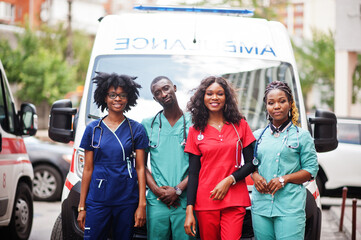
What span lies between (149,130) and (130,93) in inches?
13.7

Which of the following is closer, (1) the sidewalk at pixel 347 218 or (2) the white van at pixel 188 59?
(2) the white van at pixel 188 59

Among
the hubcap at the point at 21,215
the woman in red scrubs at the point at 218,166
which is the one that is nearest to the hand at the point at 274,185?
the woman in red scrubs at the point at 218,166

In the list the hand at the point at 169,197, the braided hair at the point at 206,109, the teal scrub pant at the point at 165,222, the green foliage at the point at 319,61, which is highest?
the green foliage at the point at 319,61

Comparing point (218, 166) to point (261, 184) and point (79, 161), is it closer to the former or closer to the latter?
point (261, 184)

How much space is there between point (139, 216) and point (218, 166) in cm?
71

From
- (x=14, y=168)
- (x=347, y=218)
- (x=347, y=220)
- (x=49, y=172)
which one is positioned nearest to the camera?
(x=14, y=168)

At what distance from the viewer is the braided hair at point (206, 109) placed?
455 centimetres

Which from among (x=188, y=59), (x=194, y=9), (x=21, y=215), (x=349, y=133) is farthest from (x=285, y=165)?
(x=349, y=133)

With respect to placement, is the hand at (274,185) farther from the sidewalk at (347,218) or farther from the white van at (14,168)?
the sidewalk at (347,218)

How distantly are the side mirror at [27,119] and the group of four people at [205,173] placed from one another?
2874 mm

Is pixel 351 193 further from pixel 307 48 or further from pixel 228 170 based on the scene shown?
pixel 307 48

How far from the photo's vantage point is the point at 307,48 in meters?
29.7

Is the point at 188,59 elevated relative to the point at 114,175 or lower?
elevated

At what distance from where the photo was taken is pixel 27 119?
24.2 ft
